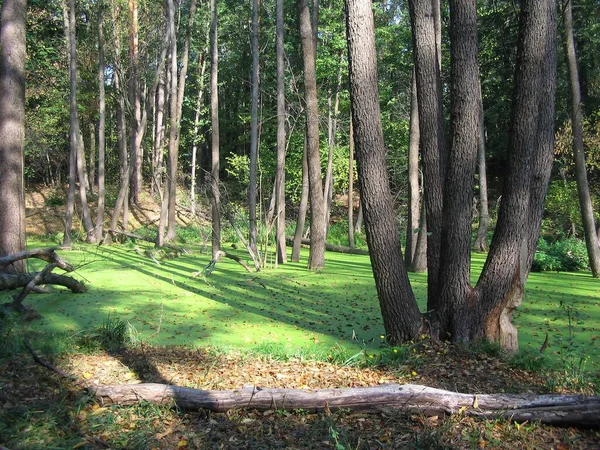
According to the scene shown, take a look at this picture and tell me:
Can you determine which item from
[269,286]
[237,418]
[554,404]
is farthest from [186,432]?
[269,286]

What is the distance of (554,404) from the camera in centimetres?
396

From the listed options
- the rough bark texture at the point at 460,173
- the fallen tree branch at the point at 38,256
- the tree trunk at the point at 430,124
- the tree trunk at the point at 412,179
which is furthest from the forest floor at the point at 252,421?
the tree trunk at the point at 412,179

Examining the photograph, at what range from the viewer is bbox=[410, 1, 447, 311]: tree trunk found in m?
6.58

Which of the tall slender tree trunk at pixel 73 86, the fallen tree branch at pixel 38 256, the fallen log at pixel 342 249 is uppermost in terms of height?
the tall slender tree trunk at pixel 73 86

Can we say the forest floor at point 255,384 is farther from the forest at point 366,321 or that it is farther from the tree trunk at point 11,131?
the tree trunk at point 11,131

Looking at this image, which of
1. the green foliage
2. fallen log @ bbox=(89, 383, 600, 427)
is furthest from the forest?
the green foliage

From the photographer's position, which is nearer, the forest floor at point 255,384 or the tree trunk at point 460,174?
the forest floor at point 255,384

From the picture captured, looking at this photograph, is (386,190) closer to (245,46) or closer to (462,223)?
(462,223)

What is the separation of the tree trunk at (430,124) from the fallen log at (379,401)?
251 cm

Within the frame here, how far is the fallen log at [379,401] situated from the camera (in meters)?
3.93

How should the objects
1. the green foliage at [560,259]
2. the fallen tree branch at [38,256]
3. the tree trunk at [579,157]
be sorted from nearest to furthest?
the fallen tree branch at [38,256], the tree trunk at [579,157], the green foliage at [560,259]

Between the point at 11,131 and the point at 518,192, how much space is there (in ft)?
26.1

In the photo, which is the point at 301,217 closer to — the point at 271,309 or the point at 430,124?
the point at 271,309

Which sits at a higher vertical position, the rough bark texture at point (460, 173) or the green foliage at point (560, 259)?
the rough bark texture at point (460, 173)
